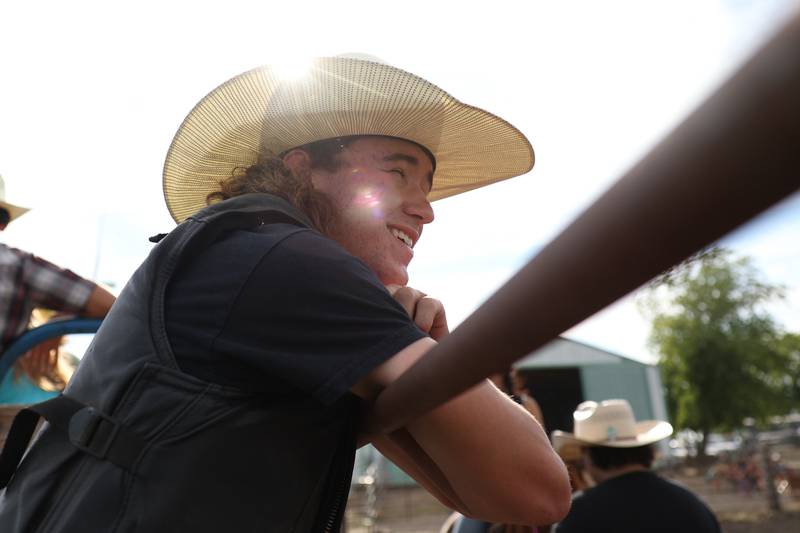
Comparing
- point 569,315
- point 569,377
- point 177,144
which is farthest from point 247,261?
point 569,377

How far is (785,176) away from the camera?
332mm

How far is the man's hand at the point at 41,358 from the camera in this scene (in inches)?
80.6

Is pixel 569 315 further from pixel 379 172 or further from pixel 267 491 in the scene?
pixel 379 172

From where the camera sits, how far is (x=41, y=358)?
6.77 feet

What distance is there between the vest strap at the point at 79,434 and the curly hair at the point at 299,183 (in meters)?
0.60

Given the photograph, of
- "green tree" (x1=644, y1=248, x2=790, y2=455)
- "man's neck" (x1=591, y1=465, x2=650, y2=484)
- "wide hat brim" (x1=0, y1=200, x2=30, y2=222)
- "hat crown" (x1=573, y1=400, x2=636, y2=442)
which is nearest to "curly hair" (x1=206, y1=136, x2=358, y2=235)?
"wide hat brim" (x1=0, y1=200, x2=30, y2=222)

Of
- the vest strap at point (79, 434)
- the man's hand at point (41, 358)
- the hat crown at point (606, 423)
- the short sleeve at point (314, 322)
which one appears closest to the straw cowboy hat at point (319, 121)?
the man's hand at point (41, 358)

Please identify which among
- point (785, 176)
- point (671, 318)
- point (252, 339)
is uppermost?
point (785, 176)

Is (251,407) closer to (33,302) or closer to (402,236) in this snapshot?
(402,236)

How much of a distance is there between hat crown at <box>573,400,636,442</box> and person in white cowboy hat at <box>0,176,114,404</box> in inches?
148

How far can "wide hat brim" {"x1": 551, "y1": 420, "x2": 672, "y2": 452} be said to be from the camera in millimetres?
4320

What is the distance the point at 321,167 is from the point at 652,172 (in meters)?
1.39

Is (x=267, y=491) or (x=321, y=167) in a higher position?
(x=321, y=167)

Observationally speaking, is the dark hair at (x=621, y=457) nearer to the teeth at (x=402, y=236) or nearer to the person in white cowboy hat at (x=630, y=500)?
the person in white cowboy hat at (x=630, y=500)
